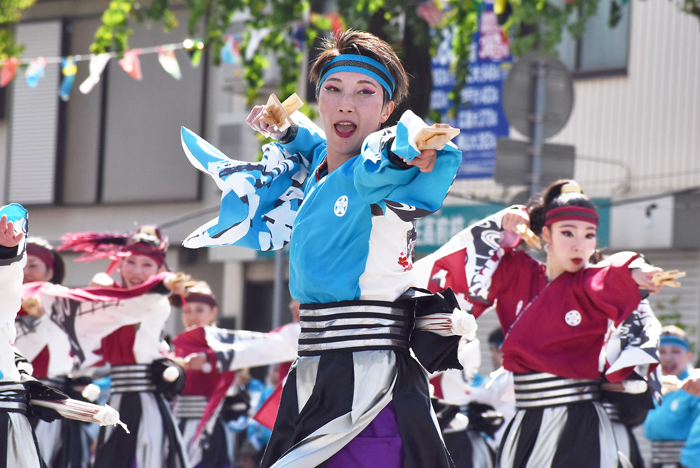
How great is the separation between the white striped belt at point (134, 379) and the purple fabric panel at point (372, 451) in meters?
3.32

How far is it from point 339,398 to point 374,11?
222 inches

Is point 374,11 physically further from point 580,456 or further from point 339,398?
point 339,398

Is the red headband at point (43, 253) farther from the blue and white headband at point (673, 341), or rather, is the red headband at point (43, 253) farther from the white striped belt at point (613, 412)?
the blue and white headband at point (673, 341)

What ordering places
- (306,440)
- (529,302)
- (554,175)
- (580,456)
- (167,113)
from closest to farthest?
1. (306,440)
2. (580,456)
3. (529,302)
4. (554,175)
5. (167,113)

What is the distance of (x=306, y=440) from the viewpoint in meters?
2.68

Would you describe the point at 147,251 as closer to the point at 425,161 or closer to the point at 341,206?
the point at 341,206

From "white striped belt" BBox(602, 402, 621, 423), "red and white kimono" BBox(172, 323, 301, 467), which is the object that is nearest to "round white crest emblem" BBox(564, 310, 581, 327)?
"white striped belt" BBox(602, 402, 621, 423)

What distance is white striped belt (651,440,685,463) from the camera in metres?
6.88

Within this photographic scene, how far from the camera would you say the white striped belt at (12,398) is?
3.93 meters

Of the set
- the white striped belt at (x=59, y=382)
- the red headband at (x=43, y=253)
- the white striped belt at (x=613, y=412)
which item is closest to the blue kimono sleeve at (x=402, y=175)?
the white striped belt at (x=613, y=412)

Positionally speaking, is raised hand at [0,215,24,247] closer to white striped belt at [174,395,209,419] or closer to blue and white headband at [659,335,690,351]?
white striped belt at [174,395,209,419]

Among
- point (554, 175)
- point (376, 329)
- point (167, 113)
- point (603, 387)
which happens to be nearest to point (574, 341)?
point (603, 387)

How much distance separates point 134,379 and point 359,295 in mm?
3338

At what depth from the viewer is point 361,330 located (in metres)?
2.76
